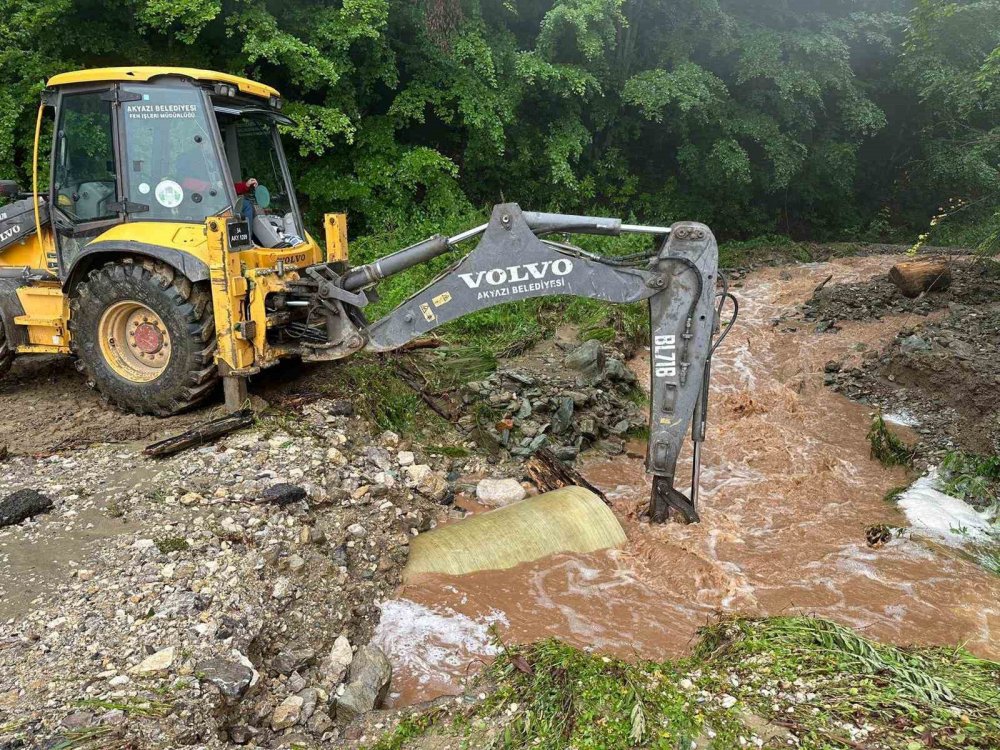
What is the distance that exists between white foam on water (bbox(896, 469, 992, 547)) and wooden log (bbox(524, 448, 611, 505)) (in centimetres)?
246

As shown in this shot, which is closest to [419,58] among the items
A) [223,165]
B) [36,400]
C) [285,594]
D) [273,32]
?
[273,32]

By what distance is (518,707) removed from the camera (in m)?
3.49

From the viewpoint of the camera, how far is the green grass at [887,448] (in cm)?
715

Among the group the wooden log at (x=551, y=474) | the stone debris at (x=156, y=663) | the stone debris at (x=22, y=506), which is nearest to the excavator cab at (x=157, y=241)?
the stone debris at (x=22, y=506)

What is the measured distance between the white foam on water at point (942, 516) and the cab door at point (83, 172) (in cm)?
674

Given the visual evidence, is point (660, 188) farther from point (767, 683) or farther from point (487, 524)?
point (767, 683)

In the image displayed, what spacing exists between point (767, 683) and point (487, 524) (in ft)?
7.26

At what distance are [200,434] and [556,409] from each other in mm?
3311

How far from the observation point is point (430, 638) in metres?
4.36

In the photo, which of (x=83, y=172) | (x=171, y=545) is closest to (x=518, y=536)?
(x=171, y=545)

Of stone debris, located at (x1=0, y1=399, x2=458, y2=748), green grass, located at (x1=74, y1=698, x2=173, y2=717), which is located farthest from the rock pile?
green grass, located at (x1=74, y1=698, x2=173, y2=717)

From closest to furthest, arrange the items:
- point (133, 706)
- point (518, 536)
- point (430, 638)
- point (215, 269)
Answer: point (133, 706) → point (430, 638) → point (518, 536) → point (215, 269)

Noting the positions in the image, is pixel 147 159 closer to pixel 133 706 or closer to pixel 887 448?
pixel 133 706

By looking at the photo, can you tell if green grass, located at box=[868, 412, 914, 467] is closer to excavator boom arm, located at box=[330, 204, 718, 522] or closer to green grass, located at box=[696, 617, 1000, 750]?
excavator boom arm, located at box=[330, 204, 718, 522]
